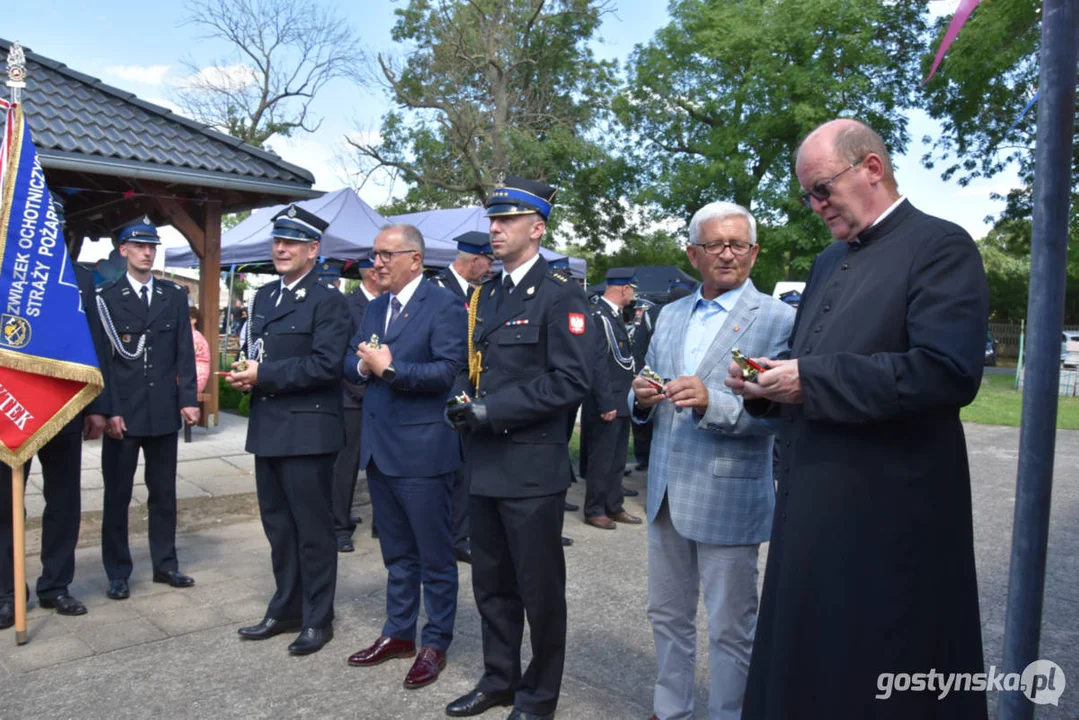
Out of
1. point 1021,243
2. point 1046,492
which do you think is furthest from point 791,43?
point 1046,492

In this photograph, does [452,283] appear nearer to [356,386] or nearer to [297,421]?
[356,386]

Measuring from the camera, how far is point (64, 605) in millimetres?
4758

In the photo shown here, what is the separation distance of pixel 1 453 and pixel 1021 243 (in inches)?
1314

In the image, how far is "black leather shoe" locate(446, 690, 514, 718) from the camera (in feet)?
11.7

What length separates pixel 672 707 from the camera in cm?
328

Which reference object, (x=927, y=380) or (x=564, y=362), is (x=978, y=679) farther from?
(x=564, y=362)

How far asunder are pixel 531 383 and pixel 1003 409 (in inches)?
662

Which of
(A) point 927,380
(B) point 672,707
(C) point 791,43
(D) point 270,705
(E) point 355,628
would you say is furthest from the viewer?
(C) point 791,43

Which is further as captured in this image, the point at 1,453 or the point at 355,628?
the point at 355,628

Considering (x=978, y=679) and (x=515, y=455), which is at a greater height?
(x=515, y=455)

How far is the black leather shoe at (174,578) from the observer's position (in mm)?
5297

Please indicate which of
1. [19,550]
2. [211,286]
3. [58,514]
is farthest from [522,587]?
[211,286]

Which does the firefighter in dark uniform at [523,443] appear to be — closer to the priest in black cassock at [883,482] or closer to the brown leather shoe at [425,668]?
the brown leather shoe at [425,668]

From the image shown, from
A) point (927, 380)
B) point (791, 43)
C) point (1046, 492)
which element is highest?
point (791, 43)
